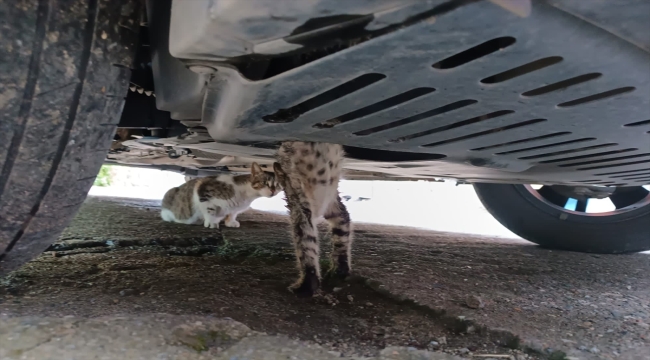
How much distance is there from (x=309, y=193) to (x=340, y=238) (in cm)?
36

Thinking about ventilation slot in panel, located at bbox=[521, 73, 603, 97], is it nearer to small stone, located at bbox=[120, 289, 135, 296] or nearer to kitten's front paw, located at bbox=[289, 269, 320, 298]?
kitten's front paw, located at bbox=[289, 269, 320, 298]

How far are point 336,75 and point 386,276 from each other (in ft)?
4.37

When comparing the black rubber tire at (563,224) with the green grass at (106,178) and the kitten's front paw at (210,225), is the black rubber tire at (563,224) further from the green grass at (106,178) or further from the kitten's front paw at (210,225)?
the green grass at (106,178)

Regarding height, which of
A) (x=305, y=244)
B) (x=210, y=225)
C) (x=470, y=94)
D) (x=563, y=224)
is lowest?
(x=210, y=225)

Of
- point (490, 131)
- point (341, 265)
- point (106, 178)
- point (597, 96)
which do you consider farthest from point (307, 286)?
point (106, 178)

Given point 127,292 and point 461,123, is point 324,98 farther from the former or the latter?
point 127,292

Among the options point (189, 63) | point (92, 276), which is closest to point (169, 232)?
point (92, 276)

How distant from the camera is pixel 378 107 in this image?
1.09 metres

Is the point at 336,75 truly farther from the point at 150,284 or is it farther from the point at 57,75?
the point at 150,284

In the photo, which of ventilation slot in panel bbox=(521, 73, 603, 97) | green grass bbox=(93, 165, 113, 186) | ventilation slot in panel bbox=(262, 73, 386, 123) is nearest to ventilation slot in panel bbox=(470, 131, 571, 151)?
ventilation slot in panel bbox=(521, 73, 603, 97)

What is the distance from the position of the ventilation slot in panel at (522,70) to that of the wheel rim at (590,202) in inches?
102

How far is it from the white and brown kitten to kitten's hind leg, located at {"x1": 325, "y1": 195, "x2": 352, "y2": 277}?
154cm

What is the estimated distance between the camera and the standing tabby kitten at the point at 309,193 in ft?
6.21

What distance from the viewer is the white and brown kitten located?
4027 mm
